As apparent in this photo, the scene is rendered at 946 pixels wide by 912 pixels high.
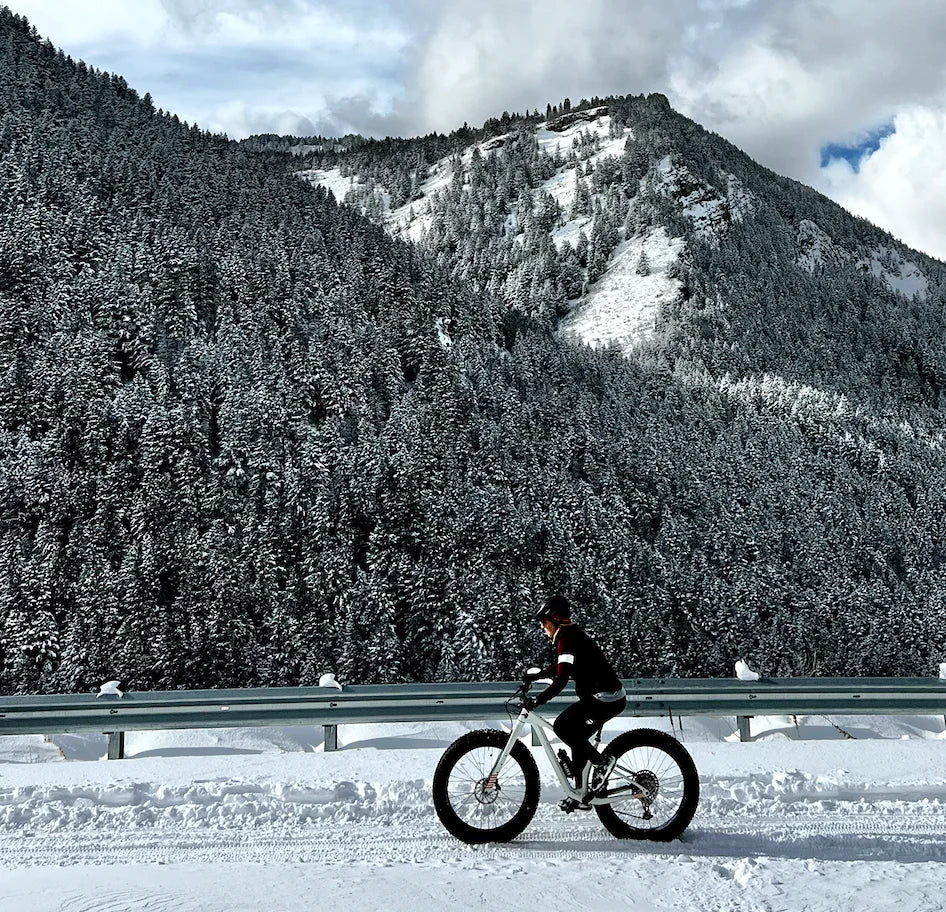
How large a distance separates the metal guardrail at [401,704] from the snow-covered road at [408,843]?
61 cm

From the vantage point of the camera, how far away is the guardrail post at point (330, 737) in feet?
30.7

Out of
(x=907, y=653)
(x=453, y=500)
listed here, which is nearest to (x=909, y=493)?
(x=907, y=653)

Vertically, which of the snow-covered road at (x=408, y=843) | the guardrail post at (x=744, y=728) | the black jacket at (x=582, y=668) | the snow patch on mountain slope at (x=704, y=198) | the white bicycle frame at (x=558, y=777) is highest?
the snow patch on mountain slope at (x=704, y=198)

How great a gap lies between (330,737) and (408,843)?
3.74 meters

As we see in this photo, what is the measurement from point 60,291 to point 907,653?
204 ft

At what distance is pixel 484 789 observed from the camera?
5941 mm

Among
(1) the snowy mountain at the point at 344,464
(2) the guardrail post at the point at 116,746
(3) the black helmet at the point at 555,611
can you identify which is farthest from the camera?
(1) the snowy mountain at the point at 344,464

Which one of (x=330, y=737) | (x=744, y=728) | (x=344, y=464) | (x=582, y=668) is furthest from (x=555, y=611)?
(x=344, y=464)

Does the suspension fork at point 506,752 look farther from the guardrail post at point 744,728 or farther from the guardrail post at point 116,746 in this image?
the guardrail post at point 116,746

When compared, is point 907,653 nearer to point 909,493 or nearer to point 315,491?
point 909,493

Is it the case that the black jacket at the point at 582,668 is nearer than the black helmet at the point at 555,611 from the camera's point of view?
Yes

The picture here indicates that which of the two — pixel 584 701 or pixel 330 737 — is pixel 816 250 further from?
pixel 584 701

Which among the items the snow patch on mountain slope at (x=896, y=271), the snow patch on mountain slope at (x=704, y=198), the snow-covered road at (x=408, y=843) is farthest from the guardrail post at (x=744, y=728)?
the snow patch on mountain slope at (x=896, y=271)

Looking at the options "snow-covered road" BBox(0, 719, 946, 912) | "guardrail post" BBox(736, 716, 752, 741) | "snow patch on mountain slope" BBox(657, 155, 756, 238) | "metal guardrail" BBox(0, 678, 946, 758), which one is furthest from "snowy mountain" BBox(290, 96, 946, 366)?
"snow-covered road" BBox(0, 719, 946, 912)
